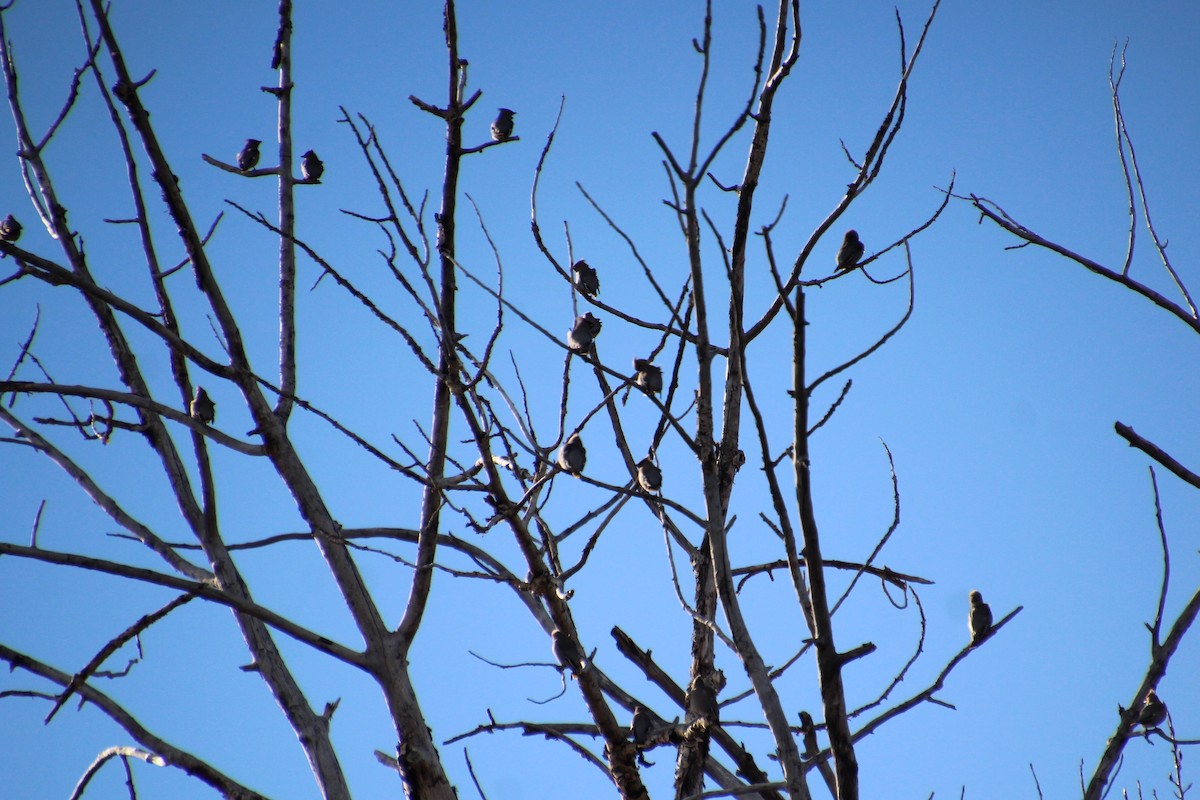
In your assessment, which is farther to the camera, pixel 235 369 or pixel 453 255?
A: pixel 453 255

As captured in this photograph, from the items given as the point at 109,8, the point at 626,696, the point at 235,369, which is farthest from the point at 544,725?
the point at 109,8

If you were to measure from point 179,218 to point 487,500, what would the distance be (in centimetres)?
115

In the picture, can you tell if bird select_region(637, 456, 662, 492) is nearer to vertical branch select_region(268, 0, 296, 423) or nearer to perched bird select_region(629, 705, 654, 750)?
perched bird select_region(629, 705, 654, 750)

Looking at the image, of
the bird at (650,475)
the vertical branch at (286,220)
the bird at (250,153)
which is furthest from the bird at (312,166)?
the bird at (650,475)

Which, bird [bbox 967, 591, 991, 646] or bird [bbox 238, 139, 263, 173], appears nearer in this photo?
bird [bbox 967, 591, 991, 646]

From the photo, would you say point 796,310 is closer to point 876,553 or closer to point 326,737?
point 876,553

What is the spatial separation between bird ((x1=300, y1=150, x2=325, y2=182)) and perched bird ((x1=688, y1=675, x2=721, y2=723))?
13.2ft

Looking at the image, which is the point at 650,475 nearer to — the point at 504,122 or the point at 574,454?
the point at 574,454

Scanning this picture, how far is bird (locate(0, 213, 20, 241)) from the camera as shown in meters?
5.84

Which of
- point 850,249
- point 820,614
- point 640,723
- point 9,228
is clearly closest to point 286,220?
point 640,723

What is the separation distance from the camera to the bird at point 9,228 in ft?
19.2

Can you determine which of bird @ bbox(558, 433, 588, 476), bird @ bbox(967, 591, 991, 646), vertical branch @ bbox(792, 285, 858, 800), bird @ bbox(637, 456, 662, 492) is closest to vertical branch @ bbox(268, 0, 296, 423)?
bird @ bbox(558, 433, 588, 476)

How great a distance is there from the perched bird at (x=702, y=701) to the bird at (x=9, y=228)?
4667 mm

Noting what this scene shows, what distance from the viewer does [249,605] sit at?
249 centimetres
